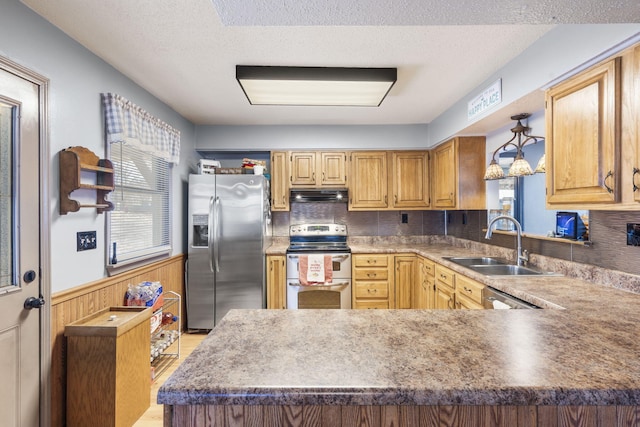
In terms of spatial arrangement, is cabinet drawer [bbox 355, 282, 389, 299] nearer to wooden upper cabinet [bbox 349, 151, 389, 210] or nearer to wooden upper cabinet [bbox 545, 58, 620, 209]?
wooden upper cabinet [bbox 349, 151, 389, 210]

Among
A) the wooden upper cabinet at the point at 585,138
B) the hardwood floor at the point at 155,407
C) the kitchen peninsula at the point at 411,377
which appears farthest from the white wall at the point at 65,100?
the wooden upper cabinet at the point at 585,138

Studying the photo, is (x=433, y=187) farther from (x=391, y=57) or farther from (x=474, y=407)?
(x=474, y=407)

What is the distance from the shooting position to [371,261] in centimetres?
359

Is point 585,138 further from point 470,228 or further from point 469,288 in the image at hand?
point 470,228

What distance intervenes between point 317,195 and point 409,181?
3.98 ft

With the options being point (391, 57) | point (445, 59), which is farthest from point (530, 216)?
point (391, 57)

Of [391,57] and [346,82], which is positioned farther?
[346,82]

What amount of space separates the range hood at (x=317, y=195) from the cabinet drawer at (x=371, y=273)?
91 cm

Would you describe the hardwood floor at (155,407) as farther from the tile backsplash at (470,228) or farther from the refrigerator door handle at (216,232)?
the tile backsplash at (470,228)

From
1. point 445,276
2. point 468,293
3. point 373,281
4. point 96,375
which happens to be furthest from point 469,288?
point 96,375

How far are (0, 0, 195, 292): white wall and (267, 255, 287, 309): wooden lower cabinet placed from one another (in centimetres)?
171

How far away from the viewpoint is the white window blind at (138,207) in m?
2.33

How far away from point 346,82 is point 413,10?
1222mm

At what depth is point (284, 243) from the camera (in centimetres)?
413
